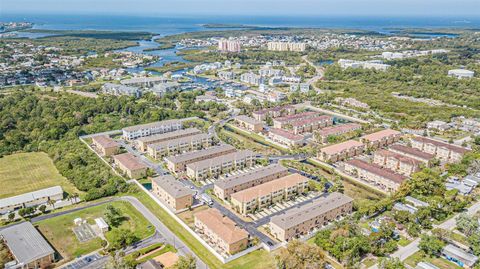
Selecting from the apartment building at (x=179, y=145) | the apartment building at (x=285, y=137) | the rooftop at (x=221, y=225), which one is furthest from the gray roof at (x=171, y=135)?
the rooftop at (x=221, y=225)

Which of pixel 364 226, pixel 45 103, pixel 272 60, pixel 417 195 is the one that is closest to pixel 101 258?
pixel 364 226

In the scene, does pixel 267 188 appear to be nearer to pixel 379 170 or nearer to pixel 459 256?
pixel 379 170

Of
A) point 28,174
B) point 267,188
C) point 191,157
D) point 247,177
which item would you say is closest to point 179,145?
point 191,157

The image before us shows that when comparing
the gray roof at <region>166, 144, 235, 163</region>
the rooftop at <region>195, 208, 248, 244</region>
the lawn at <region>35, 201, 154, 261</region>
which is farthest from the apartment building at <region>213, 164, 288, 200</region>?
the lawn at <region>35, 201, 154, 261</region>

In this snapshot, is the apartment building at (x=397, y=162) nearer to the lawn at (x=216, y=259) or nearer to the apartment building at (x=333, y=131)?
the apartment building at (x=333, y=131)

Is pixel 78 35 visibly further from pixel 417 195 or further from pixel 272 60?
pixel 417 195

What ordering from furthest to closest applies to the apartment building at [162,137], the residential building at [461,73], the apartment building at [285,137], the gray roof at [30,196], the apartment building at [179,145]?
the residential building at [461,73] → the apartment building at [285,137] → the apartment building at [162,137] → the apartment building at [179,145] → the gray roof at [30,196]

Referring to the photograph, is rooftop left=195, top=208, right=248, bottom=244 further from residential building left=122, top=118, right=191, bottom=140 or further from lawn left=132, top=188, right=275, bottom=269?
residential building left=122, top=118, right=191, bottom=140
